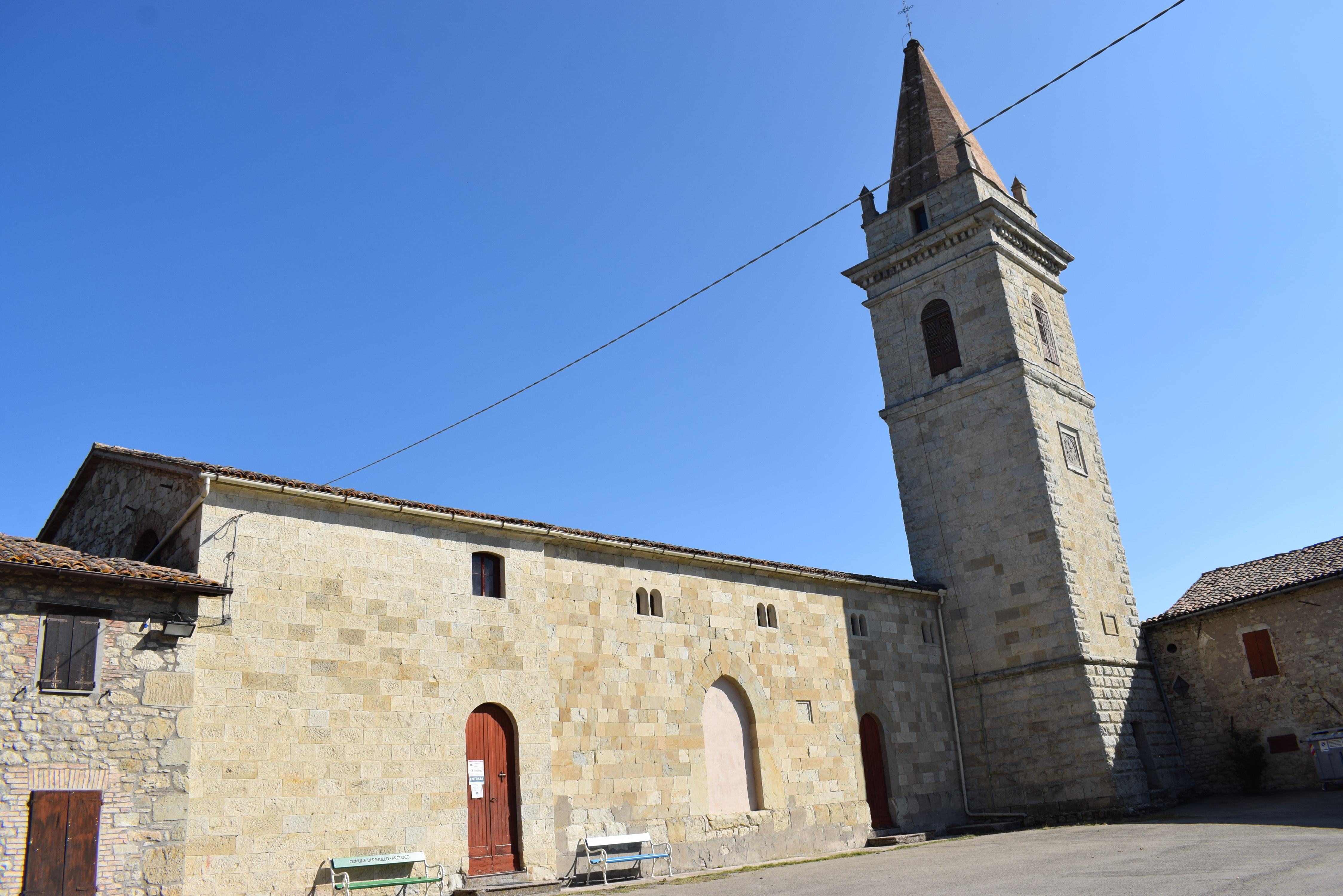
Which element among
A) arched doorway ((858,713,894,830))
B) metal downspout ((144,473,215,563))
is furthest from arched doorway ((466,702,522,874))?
arched doorway ((858,713,894,830))

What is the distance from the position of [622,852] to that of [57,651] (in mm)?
9161

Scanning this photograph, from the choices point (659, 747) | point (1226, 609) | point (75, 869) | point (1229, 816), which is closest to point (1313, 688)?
point (1226, 609)

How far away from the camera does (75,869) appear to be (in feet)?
36.7

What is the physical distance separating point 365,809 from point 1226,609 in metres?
20.7

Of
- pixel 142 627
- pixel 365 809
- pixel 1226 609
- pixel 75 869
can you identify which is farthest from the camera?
pixel 1226 609

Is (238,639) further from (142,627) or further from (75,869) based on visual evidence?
(75,869)

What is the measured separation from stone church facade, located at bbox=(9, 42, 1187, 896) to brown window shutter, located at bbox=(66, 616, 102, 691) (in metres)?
0.22

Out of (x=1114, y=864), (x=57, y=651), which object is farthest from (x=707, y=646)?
(x=57, y=651)

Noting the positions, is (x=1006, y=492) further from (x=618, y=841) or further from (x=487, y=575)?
(x=487, y=575)

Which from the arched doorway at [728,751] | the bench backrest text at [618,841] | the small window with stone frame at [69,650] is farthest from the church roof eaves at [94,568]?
the arched doorway at [728,751]

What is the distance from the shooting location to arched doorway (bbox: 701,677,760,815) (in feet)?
59.4

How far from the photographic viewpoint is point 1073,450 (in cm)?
2472

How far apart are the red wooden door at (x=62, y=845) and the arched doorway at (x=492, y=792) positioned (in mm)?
5104

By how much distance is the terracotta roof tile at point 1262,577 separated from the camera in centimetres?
2261
